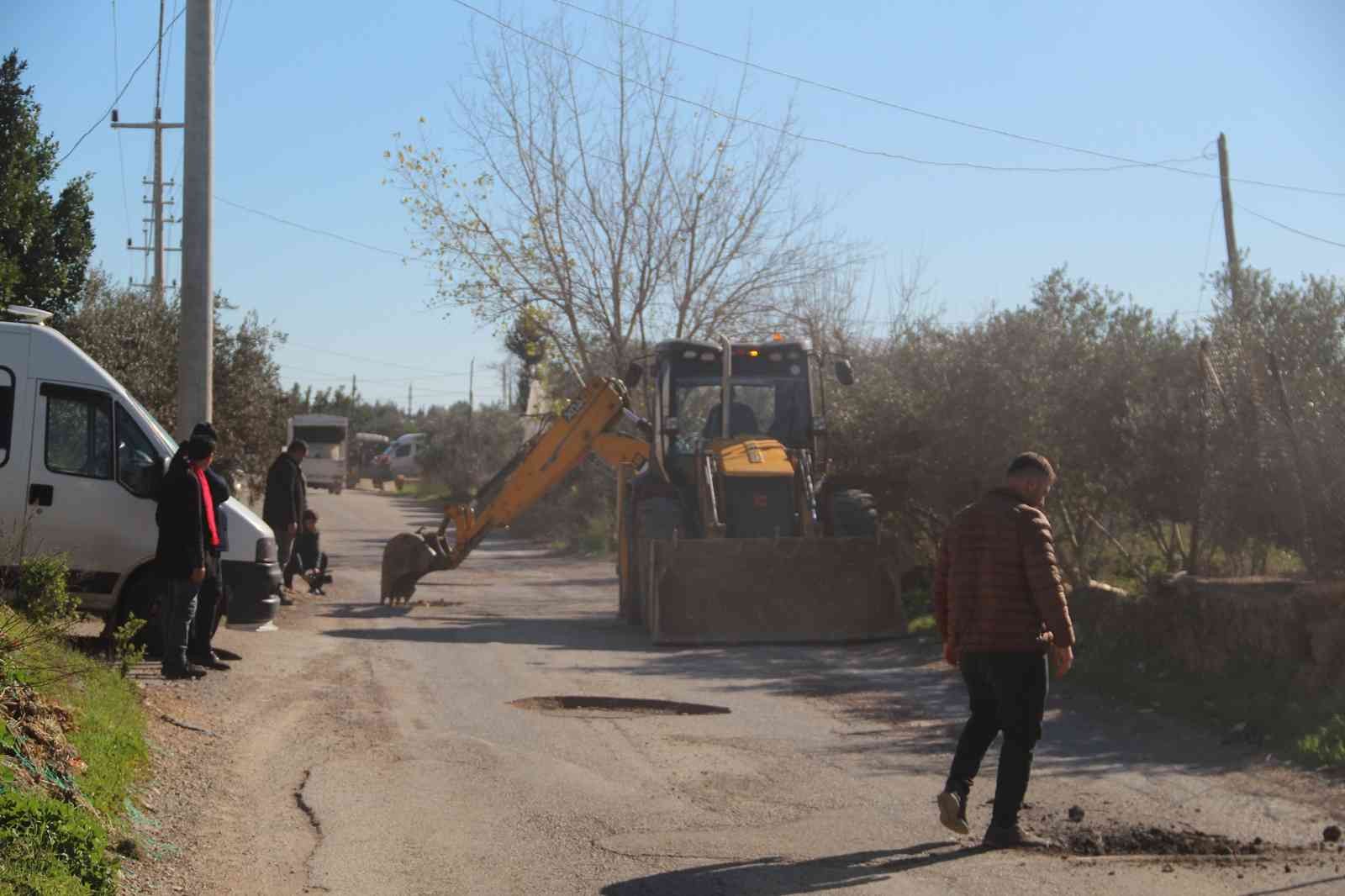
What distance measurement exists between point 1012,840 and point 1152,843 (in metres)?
0.65

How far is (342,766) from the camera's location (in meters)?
8.41

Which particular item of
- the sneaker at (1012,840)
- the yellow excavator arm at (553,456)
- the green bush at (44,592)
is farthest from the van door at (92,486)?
the sneaker at (1012,840)

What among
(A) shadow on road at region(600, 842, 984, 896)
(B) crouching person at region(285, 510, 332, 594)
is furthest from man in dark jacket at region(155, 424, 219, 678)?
(B) crouching person at region(285, 510, 332, 594)

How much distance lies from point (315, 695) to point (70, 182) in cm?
665

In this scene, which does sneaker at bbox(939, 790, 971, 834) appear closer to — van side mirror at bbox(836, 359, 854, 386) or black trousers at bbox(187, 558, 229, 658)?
black trousers at bbox(187, 558, 229, 658)

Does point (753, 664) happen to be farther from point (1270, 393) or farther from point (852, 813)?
point (852, 813)

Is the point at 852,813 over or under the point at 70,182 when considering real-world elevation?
under

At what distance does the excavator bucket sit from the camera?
18.4 meters

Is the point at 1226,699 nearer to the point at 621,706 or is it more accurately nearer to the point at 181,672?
the point at 621,706

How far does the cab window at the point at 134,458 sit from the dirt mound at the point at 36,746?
4829 millimetres

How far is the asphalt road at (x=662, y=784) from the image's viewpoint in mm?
6133

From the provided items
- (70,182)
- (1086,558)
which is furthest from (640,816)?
(70,182)

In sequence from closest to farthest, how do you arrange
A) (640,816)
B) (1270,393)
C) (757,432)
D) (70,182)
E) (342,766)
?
(640,816) → (342,766) → (1270,393) → (70,182) → (757,432)

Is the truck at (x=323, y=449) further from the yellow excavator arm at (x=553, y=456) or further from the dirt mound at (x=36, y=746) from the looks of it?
the dirt mound at (x=36, y=746)
